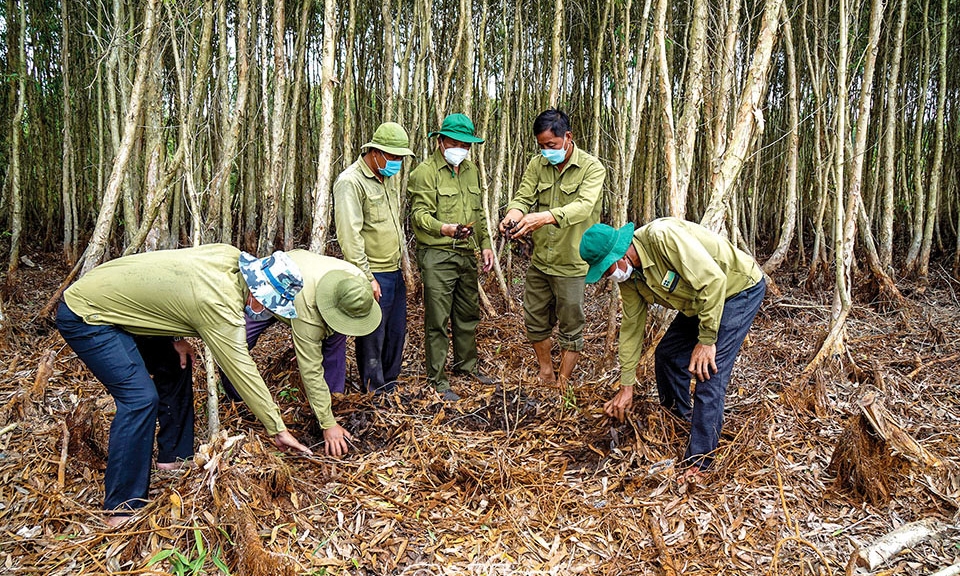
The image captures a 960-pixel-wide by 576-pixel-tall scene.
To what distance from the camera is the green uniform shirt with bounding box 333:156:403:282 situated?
331cm

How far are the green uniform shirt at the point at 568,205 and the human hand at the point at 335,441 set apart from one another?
5.27 ft

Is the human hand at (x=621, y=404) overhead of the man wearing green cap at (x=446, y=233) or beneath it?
beneath

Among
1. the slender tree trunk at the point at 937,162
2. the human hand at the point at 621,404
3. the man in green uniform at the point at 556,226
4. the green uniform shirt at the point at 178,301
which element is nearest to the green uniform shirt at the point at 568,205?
the man in green uniform at the point at 556,226

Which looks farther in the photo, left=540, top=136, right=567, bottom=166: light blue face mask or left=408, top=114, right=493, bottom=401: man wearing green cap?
left=408, top=114, right=493, bottom=401: man wearing green cap

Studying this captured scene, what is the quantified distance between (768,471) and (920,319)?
11.0ft

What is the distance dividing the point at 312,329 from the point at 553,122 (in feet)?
6.19

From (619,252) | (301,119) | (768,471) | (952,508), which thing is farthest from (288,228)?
(952,508)

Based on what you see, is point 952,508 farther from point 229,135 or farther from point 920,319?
point 229,135

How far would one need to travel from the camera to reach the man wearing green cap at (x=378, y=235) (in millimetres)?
3324

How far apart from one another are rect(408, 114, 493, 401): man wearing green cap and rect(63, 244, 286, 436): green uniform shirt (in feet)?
4.91

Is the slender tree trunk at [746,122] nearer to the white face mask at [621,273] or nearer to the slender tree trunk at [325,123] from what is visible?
the white face mask at [621,273]

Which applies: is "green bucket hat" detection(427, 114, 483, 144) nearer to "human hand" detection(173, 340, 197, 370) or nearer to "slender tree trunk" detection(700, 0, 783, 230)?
"slender tree trunk" detection(700, 0, 783, 230)

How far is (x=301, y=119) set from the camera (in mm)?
7895

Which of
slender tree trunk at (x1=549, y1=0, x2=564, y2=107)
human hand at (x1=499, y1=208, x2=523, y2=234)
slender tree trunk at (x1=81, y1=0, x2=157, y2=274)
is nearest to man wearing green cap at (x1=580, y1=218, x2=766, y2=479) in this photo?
human hand at (x1=499, y1=208, x2=523, y2=234)
